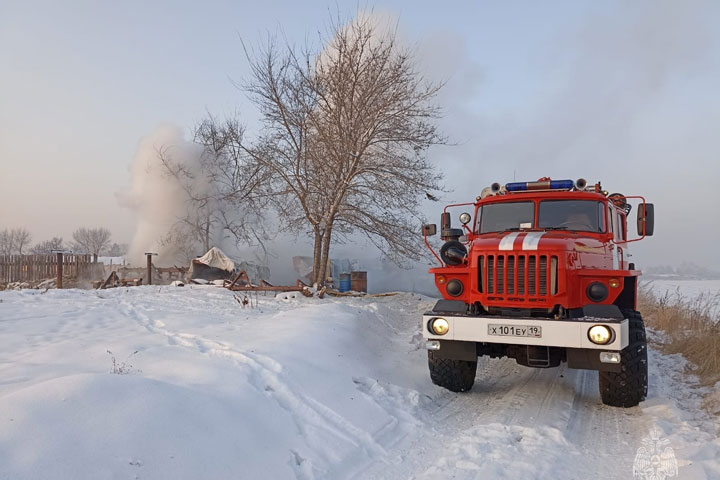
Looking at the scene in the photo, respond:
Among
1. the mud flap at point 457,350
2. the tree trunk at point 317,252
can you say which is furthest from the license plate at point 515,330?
the tree trunk at point 317,252

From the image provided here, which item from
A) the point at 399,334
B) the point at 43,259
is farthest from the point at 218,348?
the point at 43,259

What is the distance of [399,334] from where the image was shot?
10.4 metres

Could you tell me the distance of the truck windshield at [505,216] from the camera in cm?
652

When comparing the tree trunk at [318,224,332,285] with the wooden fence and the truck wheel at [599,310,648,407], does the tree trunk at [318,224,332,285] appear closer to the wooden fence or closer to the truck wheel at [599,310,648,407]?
the truck wheel at [599,310,648,407]

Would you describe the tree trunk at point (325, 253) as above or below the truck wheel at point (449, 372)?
above

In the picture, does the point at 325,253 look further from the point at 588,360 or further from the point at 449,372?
the point at 588,360

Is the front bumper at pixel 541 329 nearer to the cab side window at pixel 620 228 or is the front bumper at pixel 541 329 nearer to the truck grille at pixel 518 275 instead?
the truck grille at pixel 518 275

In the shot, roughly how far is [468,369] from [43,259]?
75.9 feet

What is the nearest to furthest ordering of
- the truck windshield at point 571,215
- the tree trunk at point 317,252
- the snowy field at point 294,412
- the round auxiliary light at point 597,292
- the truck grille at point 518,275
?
the snowy field at point 294,412, the truck grille at point 518,275, the round auxiliary light at point 597,292, the truck windshield at point 571,215, the tree trunk at point 317,252

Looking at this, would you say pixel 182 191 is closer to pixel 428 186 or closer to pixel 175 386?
pixel 428 186

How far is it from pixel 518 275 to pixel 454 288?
86 cm

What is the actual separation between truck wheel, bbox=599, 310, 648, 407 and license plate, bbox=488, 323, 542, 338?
3.49ft

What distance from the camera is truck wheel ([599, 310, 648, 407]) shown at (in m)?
5.33
